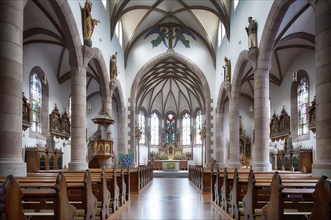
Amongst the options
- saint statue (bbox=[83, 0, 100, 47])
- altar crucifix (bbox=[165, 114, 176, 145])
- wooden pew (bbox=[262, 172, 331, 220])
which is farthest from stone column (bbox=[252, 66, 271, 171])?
altar crucifix (bbox=[165, 114, 176, 145])

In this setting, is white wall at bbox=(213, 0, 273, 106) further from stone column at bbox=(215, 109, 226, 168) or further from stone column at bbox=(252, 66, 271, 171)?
stone column at bbox=(215, 109, 226, 168)

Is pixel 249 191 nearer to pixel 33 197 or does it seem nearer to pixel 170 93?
pixel 33 197

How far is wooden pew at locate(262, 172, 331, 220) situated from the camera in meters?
3.48

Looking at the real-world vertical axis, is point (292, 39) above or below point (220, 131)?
above

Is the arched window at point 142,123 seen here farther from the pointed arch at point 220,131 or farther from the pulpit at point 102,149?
the pulpit at point 102,149

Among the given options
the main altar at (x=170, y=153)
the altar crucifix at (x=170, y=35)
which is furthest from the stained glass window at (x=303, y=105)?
the main altar at (x=170, y=153)

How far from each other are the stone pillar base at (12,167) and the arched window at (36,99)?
1379 centimetres

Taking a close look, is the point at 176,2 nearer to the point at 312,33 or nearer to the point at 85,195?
the point at 312,33

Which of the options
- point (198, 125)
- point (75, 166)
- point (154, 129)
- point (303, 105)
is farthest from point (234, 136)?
point (154, 129)

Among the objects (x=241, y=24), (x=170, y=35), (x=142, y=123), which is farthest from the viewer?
(x=142, y=123)

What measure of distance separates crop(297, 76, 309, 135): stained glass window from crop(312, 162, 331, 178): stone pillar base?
14.4 metres

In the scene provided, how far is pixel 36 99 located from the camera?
21.3m

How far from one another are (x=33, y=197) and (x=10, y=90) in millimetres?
3743

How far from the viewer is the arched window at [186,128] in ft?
140
